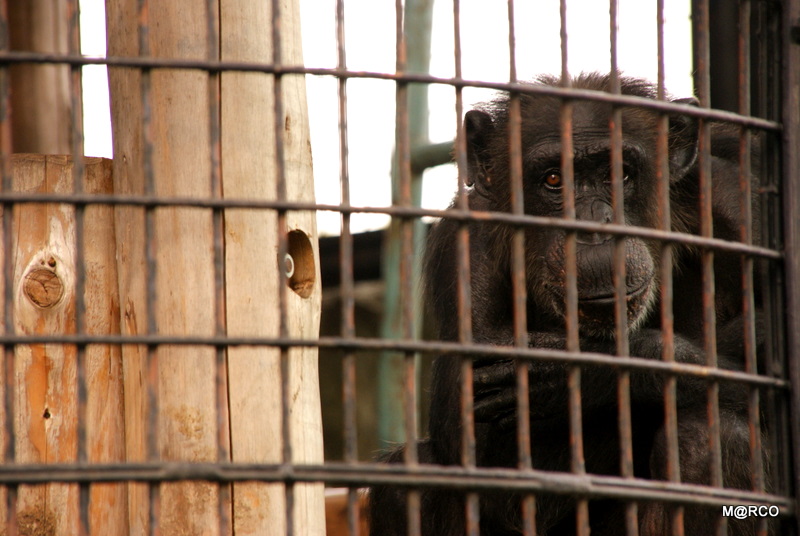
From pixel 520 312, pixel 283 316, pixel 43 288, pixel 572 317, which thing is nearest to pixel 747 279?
pixel 572 317

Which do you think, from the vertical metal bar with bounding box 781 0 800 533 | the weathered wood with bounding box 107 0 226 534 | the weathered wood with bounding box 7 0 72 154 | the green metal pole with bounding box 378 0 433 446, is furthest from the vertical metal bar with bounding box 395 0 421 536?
the green metal pole with bounding box 378 0 433 446

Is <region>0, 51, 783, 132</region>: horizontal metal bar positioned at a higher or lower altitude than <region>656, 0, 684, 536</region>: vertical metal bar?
higher

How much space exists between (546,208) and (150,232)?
6.64 feet

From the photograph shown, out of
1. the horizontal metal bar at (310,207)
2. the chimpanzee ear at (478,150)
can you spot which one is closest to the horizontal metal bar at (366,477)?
the horizontal metal bar at (310,207)

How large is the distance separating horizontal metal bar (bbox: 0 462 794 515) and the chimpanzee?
959 mm

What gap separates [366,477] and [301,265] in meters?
1.09

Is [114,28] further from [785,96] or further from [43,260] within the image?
Result: [785,96]

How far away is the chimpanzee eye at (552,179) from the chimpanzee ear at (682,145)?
419 mm

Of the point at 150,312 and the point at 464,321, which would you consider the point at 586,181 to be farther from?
the point at 150,312

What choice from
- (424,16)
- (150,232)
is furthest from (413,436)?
(424,16)

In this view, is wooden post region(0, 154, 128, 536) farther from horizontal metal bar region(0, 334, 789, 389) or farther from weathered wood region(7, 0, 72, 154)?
weathered wood region(7, 0, 72, 154)

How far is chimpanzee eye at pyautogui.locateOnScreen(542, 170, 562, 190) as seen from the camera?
12.0ft

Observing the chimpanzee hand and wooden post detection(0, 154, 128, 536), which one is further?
the chimpanzee hand

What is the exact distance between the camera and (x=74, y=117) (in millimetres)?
1857
